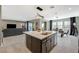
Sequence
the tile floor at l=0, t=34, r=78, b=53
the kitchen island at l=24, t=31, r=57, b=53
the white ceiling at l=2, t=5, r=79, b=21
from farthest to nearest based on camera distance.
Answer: the white ceiling at l=2, t=5, r=79, b=21 < the tile floor at l=0, t=34, r=78, b=53 < the kitchen island at l=24, t=31, r=57, b=53

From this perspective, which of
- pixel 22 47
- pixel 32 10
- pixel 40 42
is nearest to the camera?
pixel 40 42

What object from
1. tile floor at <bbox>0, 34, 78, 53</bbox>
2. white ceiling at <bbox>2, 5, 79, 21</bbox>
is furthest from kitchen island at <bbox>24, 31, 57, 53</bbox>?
white ceiling at <bbox>2, 5, 79, 21</bbox>

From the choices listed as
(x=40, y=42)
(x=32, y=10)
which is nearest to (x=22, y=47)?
(x=40, y=42)

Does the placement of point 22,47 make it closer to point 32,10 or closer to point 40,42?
point 40,42

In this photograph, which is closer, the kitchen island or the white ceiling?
the kitchen island

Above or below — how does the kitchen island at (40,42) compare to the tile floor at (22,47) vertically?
above

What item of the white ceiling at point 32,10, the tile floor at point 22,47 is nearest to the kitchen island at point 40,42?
the tile floor at point 22,47

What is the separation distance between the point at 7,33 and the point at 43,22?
4180mm

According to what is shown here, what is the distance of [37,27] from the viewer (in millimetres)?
4617

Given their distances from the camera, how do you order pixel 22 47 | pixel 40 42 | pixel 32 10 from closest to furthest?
pixel 40 42 → pixel 22 47 → pixel 32 10

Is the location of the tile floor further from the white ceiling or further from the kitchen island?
the white ceiling

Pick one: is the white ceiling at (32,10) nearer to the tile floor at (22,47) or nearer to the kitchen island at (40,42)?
the tile floor at (22,47)
